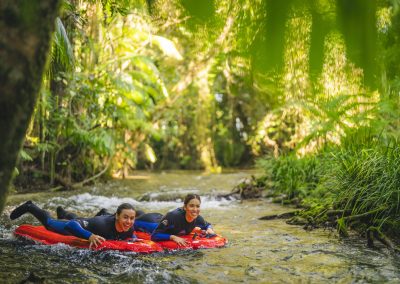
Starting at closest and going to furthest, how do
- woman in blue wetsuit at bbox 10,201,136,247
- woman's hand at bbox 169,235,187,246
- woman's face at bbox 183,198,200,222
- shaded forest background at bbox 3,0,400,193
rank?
shaded forest background at bbox 3,0,400,193 → woman in blue wetsuit at bbox 10,201,136,247 → woman's hand at bbox 169,235,187,246 → woman's face at bbox 183,198,200,222

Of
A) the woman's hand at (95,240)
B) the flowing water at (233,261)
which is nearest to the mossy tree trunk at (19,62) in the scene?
the flowing water at (233,261)

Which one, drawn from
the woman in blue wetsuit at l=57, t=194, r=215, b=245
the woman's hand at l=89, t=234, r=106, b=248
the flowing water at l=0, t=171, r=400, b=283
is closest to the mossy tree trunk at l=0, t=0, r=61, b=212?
the flowing water at l=0, t=171, r=400, b=283

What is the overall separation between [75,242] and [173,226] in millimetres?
1144

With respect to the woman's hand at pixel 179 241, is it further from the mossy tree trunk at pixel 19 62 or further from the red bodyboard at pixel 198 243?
the mossy tree trunk at pixel 19 62

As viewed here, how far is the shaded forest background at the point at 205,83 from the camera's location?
847 millimetres

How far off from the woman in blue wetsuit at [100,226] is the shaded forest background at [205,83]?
5.41 ft

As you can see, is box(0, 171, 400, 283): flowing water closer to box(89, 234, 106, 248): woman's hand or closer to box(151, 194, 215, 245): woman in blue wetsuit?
Result: box(89, 234, 106, 248): woman's hand

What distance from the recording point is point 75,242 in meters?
5.20

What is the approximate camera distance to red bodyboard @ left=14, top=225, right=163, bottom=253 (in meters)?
5.08

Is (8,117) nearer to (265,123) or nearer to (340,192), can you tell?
(340,192)

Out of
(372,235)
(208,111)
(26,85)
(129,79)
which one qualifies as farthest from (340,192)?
(208,111)

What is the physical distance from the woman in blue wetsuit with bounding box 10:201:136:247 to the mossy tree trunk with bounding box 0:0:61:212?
3.87 meters

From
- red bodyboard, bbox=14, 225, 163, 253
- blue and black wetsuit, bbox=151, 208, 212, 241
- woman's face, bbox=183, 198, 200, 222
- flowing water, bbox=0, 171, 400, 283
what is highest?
woman's face, bbox=183, 198, 200, 222

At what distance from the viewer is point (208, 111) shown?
19516 mm
